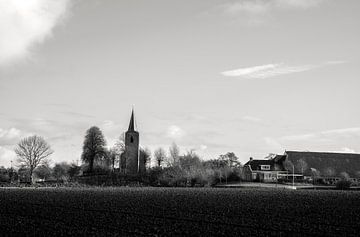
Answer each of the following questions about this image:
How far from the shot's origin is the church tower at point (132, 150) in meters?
126

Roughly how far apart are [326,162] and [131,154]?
55.7m

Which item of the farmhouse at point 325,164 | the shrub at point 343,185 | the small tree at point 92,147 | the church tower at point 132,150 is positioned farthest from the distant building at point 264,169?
the small tree at point 92,147

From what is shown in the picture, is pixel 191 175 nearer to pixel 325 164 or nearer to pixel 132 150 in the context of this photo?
pixel 132 150

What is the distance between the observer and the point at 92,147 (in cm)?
12325

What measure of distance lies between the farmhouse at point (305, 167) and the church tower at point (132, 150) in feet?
107

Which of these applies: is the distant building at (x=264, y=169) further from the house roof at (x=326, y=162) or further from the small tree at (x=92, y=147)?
the small tree at (x=92, y=147)

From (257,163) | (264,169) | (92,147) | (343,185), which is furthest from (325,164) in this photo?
(92,147)

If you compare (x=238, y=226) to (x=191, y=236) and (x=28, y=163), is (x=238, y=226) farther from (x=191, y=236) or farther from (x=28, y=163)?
(x=28, y=163)

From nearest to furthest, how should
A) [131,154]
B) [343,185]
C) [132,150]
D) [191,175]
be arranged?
1. [343,185]
2. [191,175]
3. [131,154]
4. [132,150]

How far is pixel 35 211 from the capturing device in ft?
109

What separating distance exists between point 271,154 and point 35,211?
10458 centimetres

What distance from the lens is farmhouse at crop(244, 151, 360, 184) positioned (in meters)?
113

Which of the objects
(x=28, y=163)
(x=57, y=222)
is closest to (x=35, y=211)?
(x=57, y=222)

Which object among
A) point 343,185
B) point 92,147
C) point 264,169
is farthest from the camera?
point 92,147
